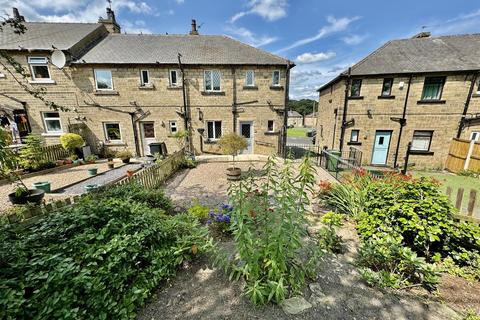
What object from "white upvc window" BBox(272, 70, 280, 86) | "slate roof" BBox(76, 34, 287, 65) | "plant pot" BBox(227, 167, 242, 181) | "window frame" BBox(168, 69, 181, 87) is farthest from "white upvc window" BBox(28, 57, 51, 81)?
"white upvc window" BBox(272, 70, 280, 86)

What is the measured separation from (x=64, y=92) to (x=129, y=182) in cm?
1044

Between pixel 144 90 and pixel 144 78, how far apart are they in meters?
0.70

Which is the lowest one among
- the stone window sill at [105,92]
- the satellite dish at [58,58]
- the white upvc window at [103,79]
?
Result: the stone window sill at [105,92]

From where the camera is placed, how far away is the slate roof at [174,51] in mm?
10987

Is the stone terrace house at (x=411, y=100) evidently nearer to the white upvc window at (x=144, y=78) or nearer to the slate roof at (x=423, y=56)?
the slate roof at (x=423, y=56)

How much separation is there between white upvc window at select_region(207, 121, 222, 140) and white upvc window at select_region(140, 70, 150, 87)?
4.29 meters

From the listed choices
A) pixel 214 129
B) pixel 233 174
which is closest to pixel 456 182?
pixel 233 174

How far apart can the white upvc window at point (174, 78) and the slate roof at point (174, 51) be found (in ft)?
1.74

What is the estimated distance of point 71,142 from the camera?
9922 millimetres

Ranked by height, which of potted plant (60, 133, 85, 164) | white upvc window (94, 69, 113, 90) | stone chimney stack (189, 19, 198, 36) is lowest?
potted plant (60, 133, 85, 164)

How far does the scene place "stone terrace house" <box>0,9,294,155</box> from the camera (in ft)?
34.9

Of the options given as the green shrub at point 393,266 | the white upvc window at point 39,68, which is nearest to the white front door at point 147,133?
the white upvc window at point 39,68

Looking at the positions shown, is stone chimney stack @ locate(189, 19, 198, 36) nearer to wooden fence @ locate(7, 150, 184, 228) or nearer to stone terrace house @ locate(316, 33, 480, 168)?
wooden fence @ locate(7, 150, 184, 228)

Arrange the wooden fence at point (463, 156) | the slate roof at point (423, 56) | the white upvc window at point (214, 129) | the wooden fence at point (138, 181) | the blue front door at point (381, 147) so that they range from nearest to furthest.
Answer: the wooden fence at point (138, 181) < the wooden fence at point (463, 156) < the slate roof at point (423, 56) < the blue front door at point (381, 147) < the white upvc window at point (214, 129)
